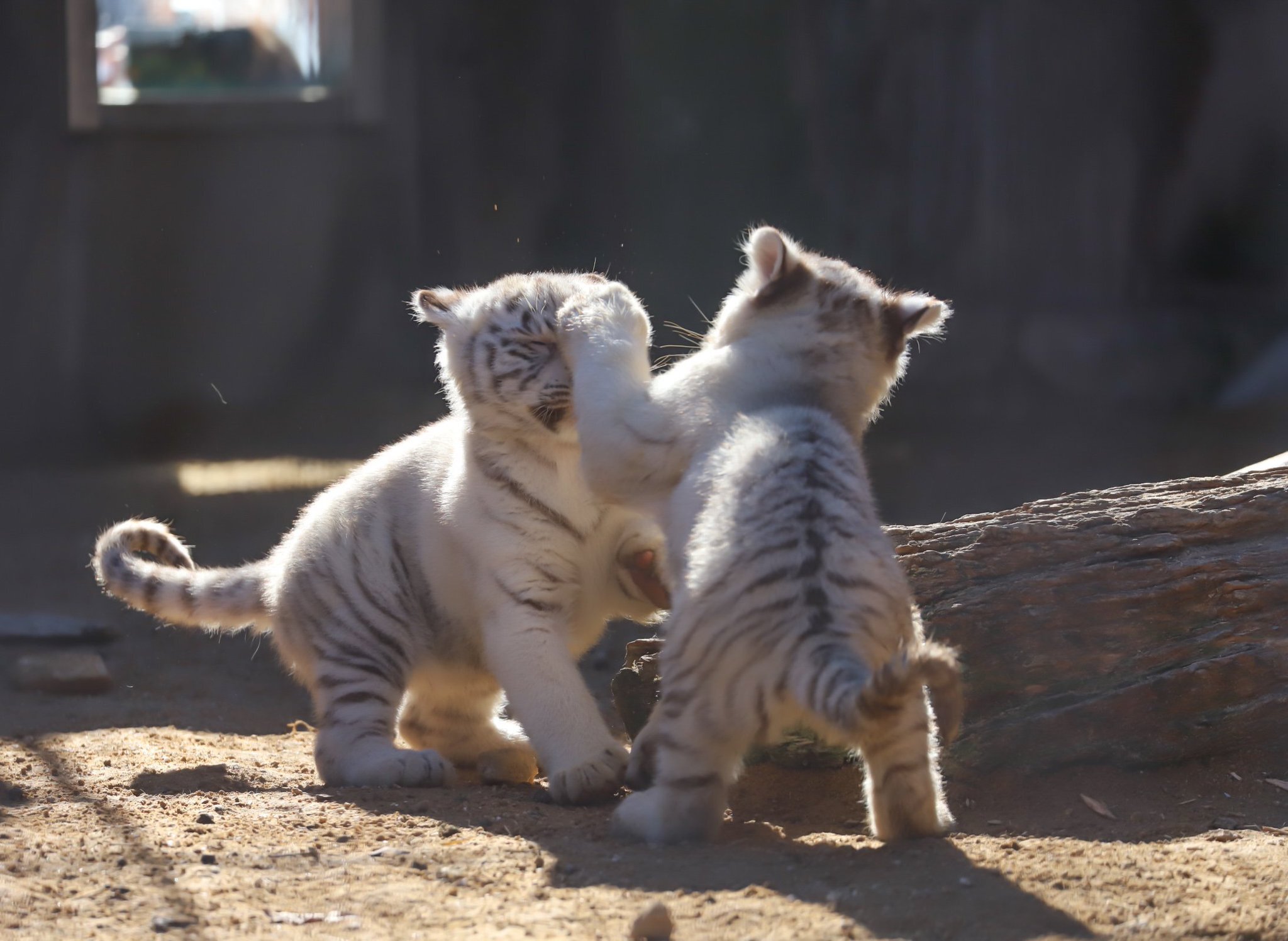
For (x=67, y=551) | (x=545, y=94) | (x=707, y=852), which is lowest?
(x=67, y=551)

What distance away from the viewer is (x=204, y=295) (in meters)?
9.41

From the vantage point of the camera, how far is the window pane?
1006 centimetres

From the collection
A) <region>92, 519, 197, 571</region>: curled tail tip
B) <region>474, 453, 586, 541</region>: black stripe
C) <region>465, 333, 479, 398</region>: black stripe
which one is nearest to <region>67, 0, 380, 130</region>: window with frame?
<region>92, 519, 197, 571</region>: curled tail tip

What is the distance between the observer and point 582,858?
8.96ft

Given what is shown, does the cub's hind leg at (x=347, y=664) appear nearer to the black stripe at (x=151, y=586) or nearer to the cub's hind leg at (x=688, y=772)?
the black stripe at (x=151, y=586)

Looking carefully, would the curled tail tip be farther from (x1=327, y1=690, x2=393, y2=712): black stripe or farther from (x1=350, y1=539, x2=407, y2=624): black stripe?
(x1=327, y1=690, x2=393, y2=712): black stripe

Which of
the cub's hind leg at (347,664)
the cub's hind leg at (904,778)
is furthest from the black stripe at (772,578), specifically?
the cub's hind leg at (347,664)

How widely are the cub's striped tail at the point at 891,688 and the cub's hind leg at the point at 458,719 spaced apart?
5.70 ft

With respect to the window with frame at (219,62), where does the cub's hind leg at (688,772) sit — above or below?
below

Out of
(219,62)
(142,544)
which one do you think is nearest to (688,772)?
(142,544)

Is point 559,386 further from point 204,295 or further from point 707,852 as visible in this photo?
point 204,295

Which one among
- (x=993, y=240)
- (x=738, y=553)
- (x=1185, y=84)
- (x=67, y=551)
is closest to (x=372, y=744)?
(x=738, y=553)

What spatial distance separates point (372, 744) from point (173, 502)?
4233 millimetres

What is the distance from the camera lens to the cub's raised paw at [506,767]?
387 cm
